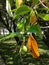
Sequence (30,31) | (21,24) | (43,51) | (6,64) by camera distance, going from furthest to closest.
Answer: (43,51), (6,64), (21,24), (30,31)

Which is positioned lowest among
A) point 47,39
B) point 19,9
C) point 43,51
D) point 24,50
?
point 43,51

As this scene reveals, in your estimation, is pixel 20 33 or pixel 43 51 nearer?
pixel 20 33

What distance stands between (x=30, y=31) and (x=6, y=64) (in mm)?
6769

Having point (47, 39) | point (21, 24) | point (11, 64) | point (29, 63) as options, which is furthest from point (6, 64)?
point (21, 24)

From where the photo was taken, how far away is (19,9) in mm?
612

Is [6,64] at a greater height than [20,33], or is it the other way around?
[20,33]

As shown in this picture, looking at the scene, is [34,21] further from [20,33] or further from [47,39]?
[47,39]

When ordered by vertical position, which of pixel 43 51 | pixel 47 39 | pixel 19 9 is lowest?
pixel 43 51

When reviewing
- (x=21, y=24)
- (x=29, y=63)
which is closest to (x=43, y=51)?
(x=29, y=63)

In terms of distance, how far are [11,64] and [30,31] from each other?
6.77m

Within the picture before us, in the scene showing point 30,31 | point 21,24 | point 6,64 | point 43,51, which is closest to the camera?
point 30,31

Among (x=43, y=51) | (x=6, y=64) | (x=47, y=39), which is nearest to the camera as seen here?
(x=47, y=39)

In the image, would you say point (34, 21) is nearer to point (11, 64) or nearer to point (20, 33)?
point (20, 33)

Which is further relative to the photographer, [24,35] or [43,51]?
[43,51]
